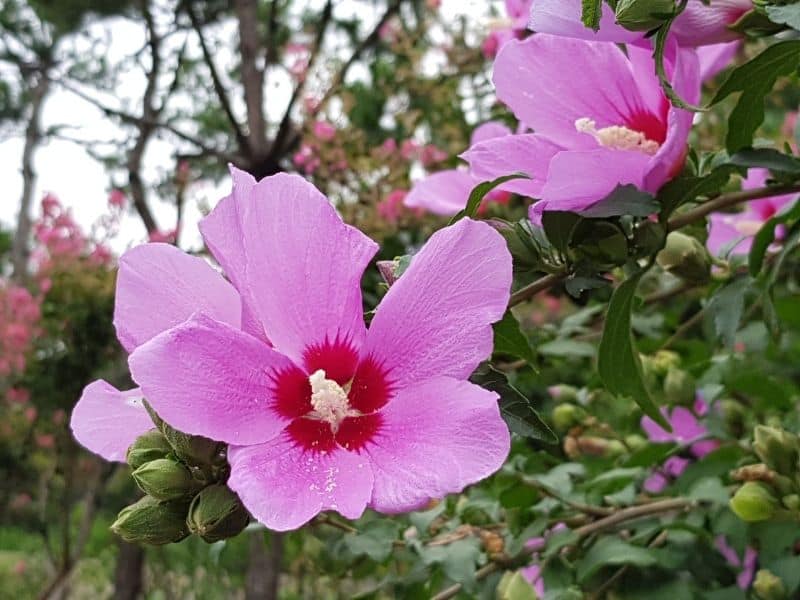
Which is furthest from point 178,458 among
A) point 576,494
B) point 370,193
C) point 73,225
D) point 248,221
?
point 73,225

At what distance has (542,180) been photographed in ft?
1.37

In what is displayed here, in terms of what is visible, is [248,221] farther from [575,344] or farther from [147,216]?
[147,216]

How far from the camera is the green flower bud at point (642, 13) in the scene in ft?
1.17

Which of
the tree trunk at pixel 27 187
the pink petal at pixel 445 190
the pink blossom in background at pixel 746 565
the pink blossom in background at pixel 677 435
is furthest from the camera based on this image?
the tree trunk at pixel 27 187

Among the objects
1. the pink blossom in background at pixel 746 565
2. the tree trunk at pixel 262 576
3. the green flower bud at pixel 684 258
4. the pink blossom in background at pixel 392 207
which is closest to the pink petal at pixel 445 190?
the green flower bud at pixel 684 258

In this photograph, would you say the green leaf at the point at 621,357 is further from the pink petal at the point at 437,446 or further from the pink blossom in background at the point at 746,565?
the pink blossom in background at the point at 746,565

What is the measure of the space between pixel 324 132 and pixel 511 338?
154 centimetres

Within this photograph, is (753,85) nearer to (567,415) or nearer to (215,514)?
(215,514)

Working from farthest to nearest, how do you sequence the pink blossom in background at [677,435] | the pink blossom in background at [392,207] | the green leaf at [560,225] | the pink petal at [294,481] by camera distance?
1. the pink blossom in background at [392,207]
2. the pink blossom in background at [677,435]
3. the green leaf at [560,225]
4. the pink petal at [294,481]

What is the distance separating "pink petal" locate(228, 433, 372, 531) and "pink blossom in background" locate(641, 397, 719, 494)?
0.56 meters

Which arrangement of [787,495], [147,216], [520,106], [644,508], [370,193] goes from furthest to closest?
[147,216], [370,193], [644,508], [787,495], [520,106]

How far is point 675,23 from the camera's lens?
1.40 ft

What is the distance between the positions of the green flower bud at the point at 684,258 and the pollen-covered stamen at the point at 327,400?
0.25m

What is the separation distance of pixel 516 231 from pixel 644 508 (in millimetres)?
392
